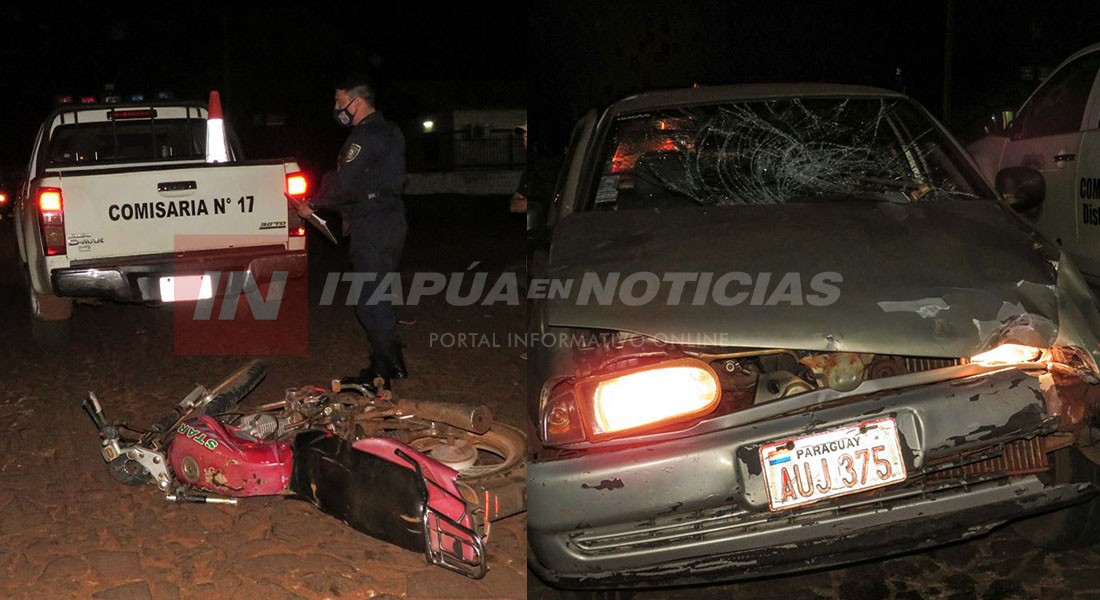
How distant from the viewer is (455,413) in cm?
448

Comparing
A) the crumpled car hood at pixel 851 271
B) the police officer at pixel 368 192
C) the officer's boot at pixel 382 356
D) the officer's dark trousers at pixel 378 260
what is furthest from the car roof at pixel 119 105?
the crumpled car hood at pixel 851 271

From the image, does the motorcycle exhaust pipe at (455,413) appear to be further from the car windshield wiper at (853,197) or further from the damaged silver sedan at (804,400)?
the car windshield wiper at (853,197)

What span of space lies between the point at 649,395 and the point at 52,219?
4.93 metres

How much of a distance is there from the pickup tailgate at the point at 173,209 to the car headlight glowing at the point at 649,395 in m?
4.40

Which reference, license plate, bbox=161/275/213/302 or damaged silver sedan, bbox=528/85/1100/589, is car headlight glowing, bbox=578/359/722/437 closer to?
damaged silver sedan, bbox=528/85/1100/589

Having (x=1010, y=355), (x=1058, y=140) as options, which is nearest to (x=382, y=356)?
(x=1010, y=355)

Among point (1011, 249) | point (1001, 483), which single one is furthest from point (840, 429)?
point (1011, 249)

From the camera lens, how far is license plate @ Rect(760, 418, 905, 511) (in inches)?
113

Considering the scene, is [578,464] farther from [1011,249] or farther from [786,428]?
[1011,249]

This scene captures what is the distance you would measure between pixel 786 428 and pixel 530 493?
735mm

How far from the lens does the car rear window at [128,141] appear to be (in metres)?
7.85

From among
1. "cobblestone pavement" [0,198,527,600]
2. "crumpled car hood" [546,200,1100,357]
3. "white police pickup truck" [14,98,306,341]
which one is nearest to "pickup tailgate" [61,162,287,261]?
"white police pickup truck" [14,98,306,341]

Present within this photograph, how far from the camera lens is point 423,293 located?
31.8ft

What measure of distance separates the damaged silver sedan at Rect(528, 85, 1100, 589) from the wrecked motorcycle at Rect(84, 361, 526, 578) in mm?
556
